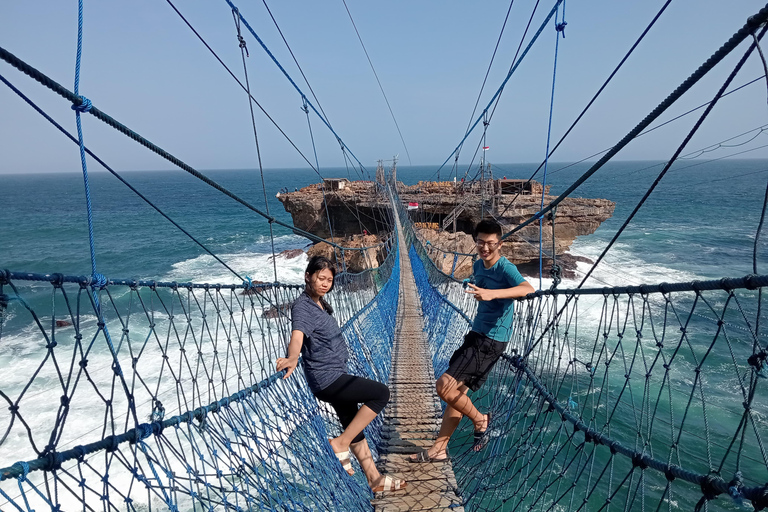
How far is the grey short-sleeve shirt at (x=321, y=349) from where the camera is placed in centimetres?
180

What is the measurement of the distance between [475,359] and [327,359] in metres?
0.67

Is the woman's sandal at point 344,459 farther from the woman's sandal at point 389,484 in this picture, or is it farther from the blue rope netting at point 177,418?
the woman's sandal at point 389,484

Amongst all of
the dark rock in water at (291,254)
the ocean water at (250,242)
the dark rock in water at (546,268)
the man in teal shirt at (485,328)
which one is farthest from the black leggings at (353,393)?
the dark rock in water at (291,254)

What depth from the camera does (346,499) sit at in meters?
2.14

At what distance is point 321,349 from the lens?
6.03 ft

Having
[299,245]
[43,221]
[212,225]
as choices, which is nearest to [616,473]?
[299,245]

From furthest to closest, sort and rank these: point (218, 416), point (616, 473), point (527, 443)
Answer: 1. point (616, 473)
2. point (527, 443)
3. point (218, 416)

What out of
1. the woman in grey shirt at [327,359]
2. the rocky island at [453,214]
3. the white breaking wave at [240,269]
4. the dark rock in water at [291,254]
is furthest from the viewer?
the dark rock in water at [291,254]

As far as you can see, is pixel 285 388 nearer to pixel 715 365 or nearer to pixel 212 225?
pixel 715 365

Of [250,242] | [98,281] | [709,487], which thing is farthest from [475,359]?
[250,242]

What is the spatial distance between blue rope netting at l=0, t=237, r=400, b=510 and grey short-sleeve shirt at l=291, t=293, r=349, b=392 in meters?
0.20

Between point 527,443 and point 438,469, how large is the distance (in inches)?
22.3

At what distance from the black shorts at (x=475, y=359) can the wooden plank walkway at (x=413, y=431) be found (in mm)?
625

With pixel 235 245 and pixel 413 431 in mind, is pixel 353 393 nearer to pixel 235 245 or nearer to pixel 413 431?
pixel 413 431
